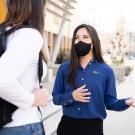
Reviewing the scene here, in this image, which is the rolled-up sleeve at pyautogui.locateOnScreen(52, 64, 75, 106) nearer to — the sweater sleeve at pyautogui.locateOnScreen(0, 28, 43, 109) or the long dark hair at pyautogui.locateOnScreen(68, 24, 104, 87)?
the long dark hair at pyautogui.locateOnScreen(68, 24, 104, 87)

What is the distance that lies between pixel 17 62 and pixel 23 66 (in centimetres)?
4

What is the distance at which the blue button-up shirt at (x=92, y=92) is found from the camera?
11.8 ft

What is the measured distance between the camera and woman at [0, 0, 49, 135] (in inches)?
81.3

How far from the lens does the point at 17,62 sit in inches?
81.4

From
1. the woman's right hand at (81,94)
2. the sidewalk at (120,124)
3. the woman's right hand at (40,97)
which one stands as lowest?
the sidewalk at (120,124)

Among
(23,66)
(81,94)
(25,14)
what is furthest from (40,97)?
(81,94)

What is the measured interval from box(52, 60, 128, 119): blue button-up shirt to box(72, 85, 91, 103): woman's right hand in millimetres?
103

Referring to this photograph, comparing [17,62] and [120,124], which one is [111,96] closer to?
[17,62]

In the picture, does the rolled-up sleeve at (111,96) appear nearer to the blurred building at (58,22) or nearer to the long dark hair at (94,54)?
the long dark hair at (94,54)

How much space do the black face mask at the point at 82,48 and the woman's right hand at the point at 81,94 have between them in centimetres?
36

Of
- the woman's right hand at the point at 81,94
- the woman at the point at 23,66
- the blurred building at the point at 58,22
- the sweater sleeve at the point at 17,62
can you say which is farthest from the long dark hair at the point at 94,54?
the blurred building at the point at 58,22

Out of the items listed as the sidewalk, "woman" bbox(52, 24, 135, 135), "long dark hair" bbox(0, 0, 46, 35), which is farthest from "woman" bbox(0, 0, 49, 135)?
the sidewalk

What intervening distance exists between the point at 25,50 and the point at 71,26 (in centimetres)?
3449

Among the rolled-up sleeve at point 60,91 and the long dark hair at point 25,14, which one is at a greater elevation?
the long dark hair at point 25,14
